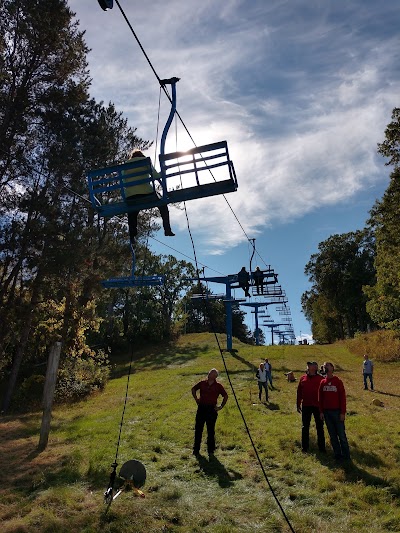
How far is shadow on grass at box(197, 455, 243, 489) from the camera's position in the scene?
7461 millimetres

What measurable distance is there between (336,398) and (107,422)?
27.0 ft

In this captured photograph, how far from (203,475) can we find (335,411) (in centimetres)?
286

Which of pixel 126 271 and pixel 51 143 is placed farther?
pixel 126 271

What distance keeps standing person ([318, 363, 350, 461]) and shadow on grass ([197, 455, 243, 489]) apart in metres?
2.06

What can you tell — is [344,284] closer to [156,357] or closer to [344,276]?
[344,276]

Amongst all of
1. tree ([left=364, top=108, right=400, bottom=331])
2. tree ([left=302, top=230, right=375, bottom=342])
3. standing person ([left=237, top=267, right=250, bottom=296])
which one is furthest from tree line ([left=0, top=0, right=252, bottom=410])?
tree ([left=302, top=230, right=375, bottom=342])

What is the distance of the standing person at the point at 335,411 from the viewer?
815 centimetres

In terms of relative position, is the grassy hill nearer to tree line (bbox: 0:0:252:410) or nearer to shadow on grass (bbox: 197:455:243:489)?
shadow on grass (bbox: 197:455:243:489)

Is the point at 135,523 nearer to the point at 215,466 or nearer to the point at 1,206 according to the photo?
the point at 215,466

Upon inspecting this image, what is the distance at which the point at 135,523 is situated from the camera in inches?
234

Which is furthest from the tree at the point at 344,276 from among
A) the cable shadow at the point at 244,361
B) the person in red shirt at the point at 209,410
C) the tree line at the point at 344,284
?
the person in red shirt at the point at 209,410

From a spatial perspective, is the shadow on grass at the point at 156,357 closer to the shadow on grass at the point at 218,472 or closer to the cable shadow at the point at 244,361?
the cable shadow at the point at 244,361

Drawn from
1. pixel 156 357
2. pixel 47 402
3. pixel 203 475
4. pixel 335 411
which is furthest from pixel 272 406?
pixel 156 357

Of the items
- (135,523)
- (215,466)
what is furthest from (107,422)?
(135,523)
